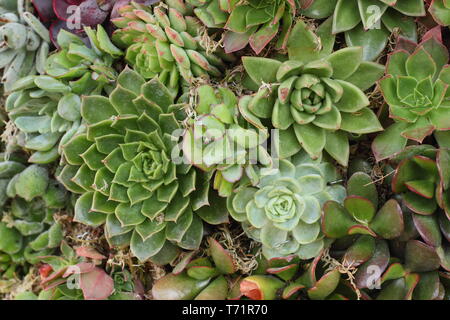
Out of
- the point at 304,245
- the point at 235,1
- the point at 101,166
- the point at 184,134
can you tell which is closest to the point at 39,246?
the point at 101,166

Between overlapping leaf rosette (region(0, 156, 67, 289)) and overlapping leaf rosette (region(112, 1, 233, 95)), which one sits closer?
overlapping leaf rosette (region(112, 1, 233, 95))

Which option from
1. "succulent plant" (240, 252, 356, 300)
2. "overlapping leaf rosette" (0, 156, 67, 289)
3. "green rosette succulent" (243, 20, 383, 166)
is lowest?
"overlapping leaf rosette" (0, 156, 67, 289)

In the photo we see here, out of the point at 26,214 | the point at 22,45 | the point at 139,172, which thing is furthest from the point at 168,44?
the point at 26,214

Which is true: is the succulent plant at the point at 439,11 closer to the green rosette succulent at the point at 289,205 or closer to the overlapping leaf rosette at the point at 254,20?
the overlapping leaf rosette at the point at 254,20

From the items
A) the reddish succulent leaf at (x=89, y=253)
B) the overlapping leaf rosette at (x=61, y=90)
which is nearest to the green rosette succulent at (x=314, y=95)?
the overlapping leaf rosette at (x=61, y=90)

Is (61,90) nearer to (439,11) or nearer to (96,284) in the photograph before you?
(96,284)

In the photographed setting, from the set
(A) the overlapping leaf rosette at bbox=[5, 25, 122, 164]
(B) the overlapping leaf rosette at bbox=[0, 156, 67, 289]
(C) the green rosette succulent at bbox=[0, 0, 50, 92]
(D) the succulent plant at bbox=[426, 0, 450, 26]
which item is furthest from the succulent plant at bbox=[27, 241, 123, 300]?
(D) the succulent plant at bbox=[426, 0, 450, 26]

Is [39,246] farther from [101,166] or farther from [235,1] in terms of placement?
[235,1]

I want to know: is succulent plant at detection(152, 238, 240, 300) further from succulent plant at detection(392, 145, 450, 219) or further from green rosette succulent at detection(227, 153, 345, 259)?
succulent plant at detection(392, 145, 450, 219)
